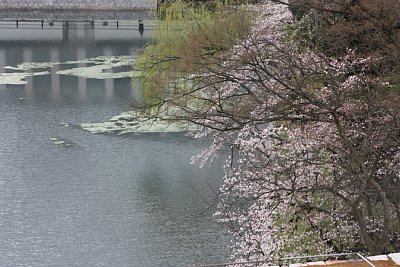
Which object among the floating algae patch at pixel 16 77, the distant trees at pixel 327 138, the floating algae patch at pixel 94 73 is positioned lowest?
the floating algae patch at pixel 16 77

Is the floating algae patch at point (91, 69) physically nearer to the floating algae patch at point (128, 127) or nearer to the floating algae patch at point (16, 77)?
the floating algae patch at point (16, 77)

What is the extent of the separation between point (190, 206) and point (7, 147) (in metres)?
4.10

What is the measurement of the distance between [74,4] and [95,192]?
1867cm

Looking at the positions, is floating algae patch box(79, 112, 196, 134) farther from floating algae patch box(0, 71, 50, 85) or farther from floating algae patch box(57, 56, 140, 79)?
floating algae patch box(0, 71, 50, 85)

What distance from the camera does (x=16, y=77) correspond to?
1833 cm

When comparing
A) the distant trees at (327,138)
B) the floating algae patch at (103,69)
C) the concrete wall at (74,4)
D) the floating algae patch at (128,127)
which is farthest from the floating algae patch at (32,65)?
the distant trees at (327,138)

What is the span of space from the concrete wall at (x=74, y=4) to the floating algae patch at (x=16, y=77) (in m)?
8.92

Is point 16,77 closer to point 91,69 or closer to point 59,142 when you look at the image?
point 91,69

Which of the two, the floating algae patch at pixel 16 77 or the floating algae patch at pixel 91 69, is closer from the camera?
the floating algae patch at pixel 16 77

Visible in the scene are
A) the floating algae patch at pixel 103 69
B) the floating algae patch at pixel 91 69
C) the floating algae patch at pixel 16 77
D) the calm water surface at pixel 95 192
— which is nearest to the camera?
the calm water surface at pixel 95 192

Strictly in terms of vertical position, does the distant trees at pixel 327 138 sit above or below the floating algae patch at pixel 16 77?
above

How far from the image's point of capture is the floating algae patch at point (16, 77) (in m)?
17.8

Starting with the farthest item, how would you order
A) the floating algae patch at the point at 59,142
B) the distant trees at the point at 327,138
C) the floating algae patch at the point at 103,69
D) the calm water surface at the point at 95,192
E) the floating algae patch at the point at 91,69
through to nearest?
1. the floating algae patch at the point at 103,69
2. the floating algae patch at the point at 91,69
3. the floating algae patch at the point at 59,142
4. the calm water surface at the point at 95,192
5. the distant trees at the point at 327,138

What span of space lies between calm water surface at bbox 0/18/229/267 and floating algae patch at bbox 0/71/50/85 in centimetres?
139
